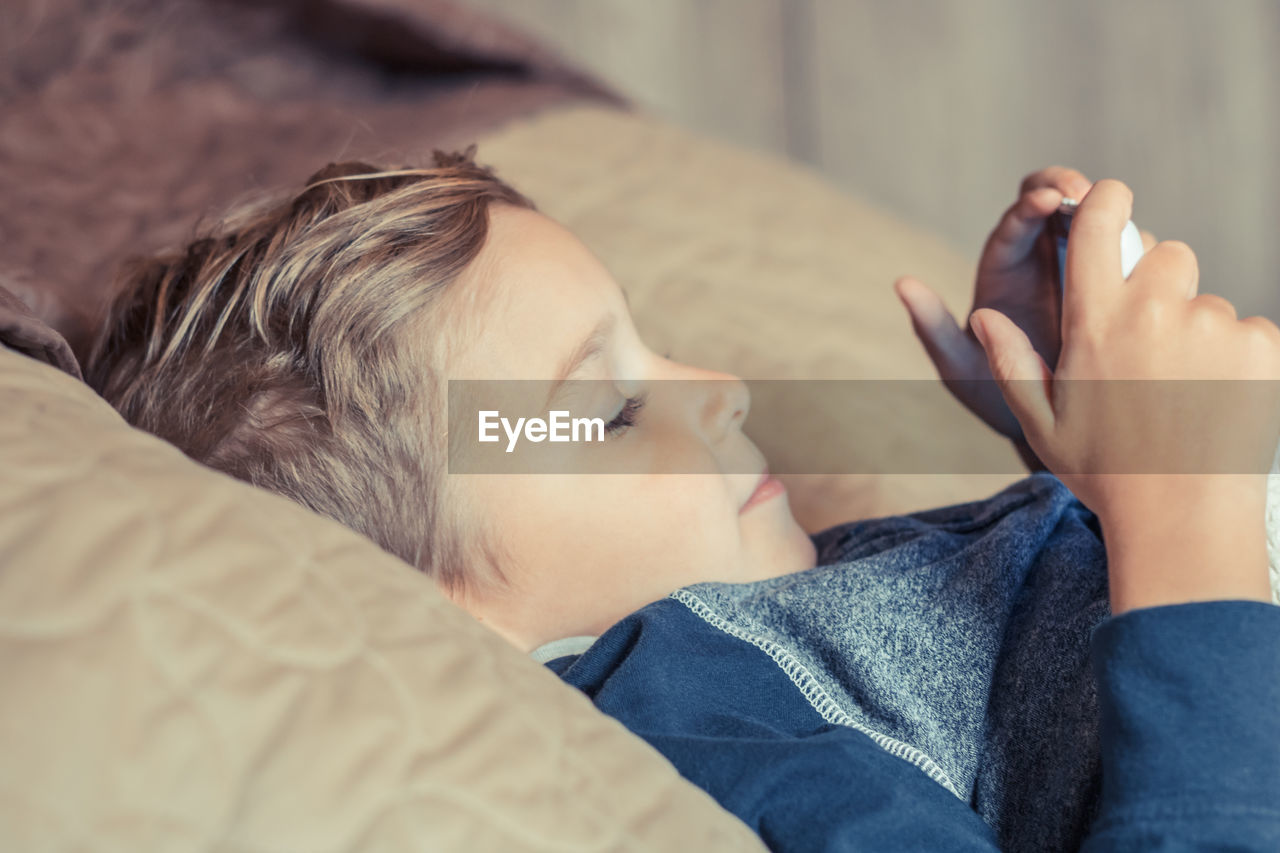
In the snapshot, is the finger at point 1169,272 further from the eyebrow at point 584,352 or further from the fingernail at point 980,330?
the eyebrow at point 584,352

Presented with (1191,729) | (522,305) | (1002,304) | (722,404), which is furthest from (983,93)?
(1191,729)

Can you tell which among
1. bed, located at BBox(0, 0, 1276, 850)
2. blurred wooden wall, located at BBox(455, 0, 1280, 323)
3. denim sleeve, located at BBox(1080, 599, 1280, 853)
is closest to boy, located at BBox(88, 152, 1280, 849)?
denim sleeve, located at BBox(1080, 599, 1280, 853)

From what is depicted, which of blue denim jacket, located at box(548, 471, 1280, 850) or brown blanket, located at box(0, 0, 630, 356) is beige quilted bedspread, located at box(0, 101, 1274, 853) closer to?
blue denim jacket, located at box(548, 471, 1280, 850)

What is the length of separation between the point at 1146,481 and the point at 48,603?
45 cm

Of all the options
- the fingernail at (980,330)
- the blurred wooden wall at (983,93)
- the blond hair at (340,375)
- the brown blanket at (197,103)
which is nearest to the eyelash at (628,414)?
the blond hair at (340,375)

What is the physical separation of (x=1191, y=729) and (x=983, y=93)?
1.52 meters

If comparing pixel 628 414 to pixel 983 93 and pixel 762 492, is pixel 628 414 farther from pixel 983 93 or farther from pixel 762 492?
pixel 983 93

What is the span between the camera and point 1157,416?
0.48 m

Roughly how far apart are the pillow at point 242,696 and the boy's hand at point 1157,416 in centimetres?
24

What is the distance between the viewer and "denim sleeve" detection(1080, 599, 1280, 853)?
0.41m

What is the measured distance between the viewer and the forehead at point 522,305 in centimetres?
63

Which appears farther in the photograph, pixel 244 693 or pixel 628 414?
pixel 628 414

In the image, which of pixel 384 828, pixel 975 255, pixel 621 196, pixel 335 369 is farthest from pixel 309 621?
pixel 975 255

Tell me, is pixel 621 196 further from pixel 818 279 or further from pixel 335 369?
pixel 335 369
